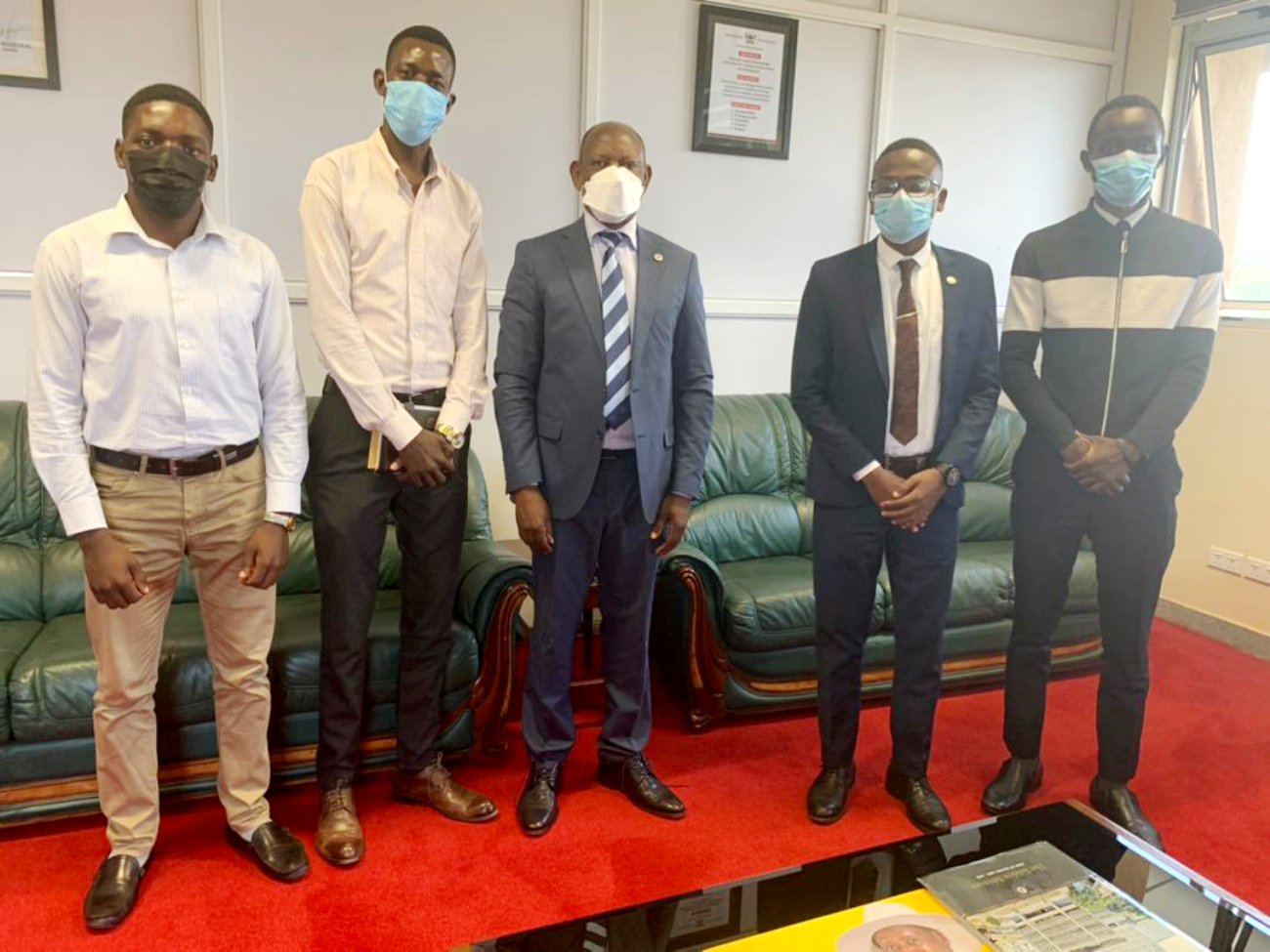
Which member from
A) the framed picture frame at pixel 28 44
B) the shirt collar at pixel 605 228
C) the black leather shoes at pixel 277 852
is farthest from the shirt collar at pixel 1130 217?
the framed picture frame at pixel 28 44

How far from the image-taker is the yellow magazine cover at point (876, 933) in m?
1.34

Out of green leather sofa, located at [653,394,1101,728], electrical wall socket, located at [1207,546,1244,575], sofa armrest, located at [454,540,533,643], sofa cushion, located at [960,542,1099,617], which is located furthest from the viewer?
electrical wall socket, located at [1207,546,1244,575]

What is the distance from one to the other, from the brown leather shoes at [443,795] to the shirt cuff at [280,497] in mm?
769

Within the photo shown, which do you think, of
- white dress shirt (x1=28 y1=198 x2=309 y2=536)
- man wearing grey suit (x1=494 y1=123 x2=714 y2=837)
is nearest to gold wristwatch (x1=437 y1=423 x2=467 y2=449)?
man wearing grey suit (x1=494 y1=123 x2=714 y2=837)

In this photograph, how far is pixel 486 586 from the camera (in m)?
2.39

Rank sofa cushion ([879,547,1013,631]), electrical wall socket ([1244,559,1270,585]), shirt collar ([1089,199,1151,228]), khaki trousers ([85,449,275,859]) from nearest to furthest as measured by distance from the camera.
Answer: khaki trousers ([85,449,275,859]) < shirt collar ([1089,199,1151,228]) < sofa cushion ([879,547,1013,631]) < electrical wall socket ([1244,559,1270,585])

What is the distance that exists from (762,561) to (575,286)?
1383 mm

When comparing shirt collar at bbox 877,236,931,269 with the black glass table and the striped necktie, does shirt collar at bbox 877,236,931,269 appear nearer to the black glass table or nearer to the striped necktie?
the striped necktie

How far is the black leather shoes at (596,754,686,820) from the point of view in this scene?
2.29 meters

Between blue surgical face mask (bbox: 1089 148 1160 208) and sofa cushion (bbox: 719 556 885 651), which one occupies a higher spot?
blue surgical face mask (bbox: 1089 148 1160 208)

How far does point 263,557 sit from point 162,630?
0.27 meters

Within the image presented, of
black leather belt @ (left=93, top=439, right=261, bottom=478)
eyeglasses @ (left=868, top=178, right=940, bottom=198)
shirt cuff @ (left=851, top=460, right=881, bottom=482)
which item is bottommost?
shirt cuff @ (left=851, top=460, right=881, bottom=482)

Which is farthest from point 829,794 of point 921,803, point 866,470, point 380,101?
point 380,101

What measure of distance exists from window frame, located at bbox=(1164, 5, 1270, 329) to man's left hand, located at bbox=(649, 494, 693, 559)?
104 inches
